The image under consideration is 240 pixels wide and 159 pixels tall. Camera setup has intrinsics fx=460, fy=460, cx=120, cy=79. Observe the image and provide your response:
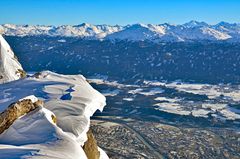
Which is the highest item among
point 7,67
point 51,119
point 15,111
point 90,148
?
point 15,111

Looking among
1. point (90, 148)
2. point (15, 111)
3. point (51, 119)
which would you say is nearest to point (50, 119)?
point (51, 119)

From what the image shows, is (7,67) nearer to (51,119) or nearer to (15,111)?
(15,111)

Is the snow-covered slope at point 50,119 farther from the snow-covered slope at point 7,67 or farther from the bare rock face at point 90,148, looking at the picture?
the snow-covered slope at point 7,67

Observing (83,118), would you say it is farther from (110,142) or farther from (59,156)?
(110,142)

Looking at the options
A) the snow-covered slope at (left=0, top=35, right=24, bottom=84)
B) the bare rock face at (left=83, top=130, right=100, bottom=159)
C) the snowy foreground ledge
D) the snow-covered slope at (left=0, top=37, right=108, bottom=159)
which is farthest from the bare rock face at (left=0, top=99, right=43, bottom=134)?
the snow-covered slope at (left=0, top=35, right=24, bottom=84)

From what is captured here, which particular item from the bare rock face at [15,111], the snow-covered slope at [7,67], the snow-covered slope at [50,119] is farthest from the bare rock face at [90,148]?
the snow-covered slope at [7,67]

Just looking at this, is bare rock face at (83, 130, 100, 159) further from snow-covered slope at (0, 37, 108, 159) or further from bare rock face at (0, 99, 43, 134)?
bare rock face at (0, 99, 43, 134)
